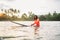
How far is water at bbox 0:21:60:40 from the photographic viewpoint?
1.60m

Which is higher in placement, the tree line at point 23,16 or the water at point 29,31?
the tree line at point 23,16

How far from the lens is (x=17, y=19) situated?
1623 mm

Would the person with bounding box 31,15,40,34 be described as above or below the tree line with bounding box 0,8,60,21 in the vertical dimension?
below

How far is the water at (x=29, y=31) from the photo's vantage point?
5.25ft

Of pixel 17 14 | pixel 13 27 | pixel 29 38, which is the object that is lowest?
pixel 29 38

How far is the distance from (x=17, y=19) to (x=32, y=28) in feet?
0.61

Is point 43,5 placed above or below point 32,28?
above

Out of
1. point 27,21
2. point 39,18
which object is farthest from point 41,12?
point 27,21

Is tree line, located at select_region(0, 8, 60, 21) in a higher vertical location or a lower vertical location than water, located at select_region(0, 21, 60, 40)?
higher

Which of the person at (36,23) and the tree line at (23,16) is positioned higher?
the tree line at (23,16)

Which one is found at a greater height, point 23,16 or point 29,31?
→ point 23,16

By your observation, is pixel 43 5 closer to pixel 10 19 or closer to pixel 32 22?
pixel 32 22

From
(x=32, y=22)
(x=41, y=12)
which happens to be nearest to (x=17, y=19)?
(x=32, y=22)

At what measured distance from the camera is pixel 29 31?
162 cm
